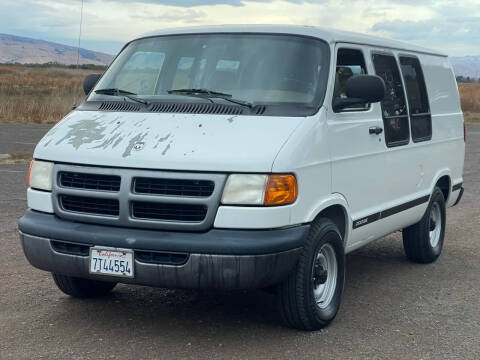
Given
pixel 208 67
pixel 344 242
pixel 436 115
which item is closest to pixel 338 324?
pixel 344 242

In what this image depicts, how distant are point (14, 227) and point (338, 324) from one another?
4634 millimetres

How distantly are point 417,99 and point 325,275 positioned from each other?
2.50 metres

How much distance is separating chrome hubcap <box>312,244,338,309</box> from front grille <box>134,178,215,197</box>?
106cm

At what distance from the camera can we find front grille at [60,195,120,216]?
15.8 ft

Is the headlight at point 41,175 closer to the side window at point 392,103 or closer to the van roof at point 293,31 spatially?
the van roof at point 293,31

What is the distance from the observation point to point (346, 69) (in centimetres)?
583

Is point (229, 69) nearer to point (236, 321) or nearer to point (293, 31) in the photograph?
point (293, 31)

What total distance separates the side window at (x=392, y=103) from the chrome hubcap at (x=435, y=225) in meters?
1.40

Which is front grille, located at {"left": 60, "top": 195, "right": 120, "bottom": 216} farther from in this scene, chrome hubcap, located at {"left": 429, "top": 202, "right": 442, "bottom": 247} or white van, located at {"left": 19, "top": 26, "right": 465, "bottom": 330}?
chrome hubcap, located at {"left": 429, "top": 202, "right": 442, "bottom": 247}

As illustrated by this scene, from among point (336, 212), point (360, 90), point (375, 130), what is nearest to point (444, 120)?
point (375, 130)

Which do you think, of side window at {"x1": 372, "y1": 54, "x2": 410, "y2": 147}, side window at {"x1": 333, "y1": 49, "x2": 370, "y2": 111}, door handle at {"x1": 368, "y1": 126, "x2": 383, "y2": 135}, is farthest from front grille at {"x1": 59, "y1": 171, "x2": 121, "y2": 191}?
side window at {"x1": 372, "y1": 54, "x2": 410, "y2": 147}

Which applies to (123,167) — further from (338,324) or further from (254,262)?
(338,324)

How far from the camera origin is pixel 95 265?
15.6 feet

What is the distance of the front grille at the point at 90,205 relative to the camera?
189 inches
